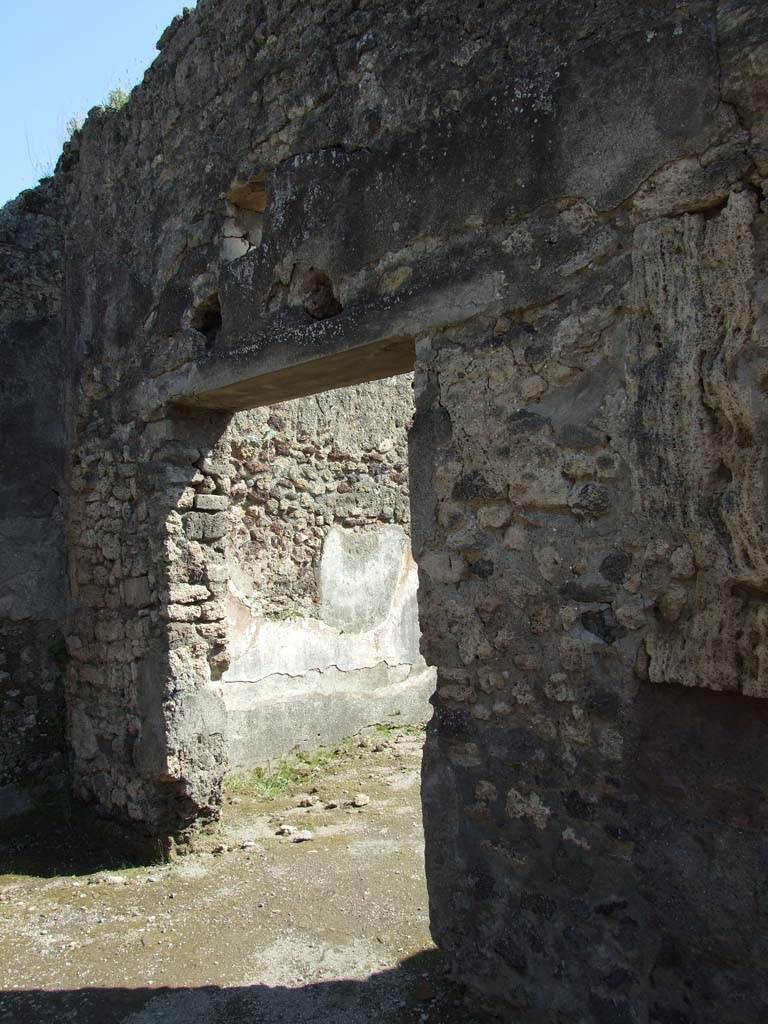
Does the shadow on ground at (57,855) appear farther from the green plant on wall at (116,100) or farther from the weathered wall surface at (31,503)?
the green plant on wall at (116,100)

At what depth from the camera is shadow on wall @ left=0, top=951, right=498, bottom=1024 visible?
2.95 metres

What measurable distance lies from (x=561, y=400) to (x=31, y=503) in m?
3.61

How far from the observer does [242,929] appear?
366 cm

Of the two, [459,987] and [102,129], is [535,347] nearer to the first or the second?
[459,987]

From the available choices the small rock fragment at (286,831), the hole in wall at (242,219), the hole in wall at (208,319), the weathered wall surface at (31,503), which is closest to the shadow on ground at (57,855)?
the weathered wall surface at (31,503)

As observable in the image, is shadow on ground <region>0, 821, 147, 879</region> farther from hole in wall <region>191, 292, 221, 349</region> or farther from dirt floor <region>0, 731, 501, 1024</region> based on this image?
hole in wall <region>191, 292, 221, 349</region>

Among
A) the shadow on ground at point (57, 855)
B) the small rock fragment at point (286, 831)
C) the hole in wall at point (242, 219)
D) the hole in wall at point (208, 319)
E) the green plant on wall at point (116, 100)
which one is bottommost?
the shadow on ground at point (57, 855)

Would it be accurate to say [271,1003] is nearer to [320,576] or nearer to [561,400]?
[561,400]

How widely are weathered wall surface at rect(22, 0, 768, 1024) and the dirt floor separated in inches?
21.3

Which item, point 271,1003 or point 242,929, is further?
point 242,929

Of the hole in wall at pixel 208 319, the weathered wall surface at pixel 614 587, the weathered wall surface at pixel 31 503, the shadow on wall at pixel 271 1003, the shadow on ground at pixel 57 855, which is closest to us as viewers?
the weathered wall surface at pixel 614 587

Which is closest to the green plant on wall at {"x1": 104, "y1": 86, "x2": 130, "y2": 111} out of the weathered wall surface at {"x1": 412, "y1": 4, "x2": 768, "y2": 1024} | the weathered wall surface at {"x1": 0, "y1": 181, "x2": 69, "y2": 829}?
the weathered wall surface at {"x1": 0, "y1": 181, "x2": 69, "y2": 829}

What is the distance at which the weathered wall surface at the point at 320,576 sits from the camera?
19.2 feet

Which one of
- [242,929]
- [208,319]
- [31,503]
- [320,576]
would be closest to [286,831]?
[242,929]
